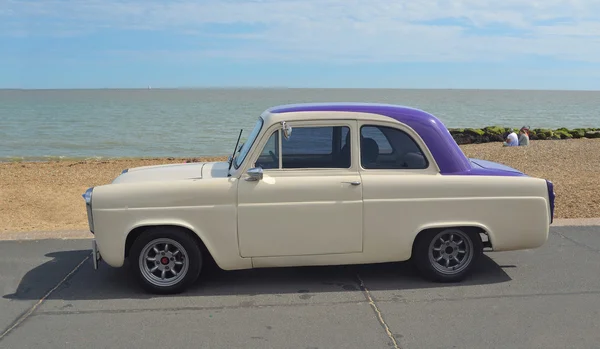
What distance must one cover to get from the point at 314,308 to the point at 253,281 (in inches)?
36.4

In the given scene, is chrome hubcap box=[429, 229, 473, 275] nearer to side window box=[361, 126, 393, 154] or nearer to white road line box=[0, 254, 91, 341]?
side window box=[361, 126, 393, 154]

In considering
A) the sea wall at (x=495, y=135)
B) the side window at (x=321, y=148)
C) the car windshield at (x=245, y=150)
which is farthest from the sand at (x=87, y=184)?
the sea wall at (x=495, y=135)

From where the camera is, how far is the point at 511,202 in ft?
19.1

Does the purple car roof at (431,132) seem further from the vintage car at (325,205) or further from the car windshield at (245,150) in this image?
the car windshield at (245,150)

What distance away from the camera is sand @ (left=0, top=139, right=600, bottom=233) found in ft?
31.2

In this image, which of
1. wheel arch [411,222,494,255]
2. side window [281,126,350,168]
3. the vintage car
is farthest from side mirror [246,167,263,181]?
wheel arch [411,222,494,255]

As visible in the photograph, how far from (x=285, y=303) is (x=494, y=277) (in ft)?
7.04

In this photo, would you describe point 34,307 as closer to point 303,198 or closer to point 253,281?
point 253,281

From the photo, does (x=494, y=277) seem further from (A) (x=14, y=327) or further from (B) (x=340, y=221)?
(A) (x=14, y=327)

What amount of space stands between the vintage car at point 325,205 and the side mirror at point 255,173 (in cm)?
1

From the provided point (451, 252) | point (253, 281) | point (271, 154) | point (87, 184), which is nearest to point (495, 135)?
point (87, 184)

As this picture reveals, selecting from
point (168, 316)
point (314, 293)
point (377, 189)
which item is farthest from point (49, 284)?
Answer: point (377, 189)

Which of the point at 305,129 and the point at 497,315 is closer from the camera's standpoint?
the point at 497,315

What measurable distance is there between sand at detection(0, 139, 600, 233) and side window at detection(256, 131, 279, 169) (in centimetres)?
408
